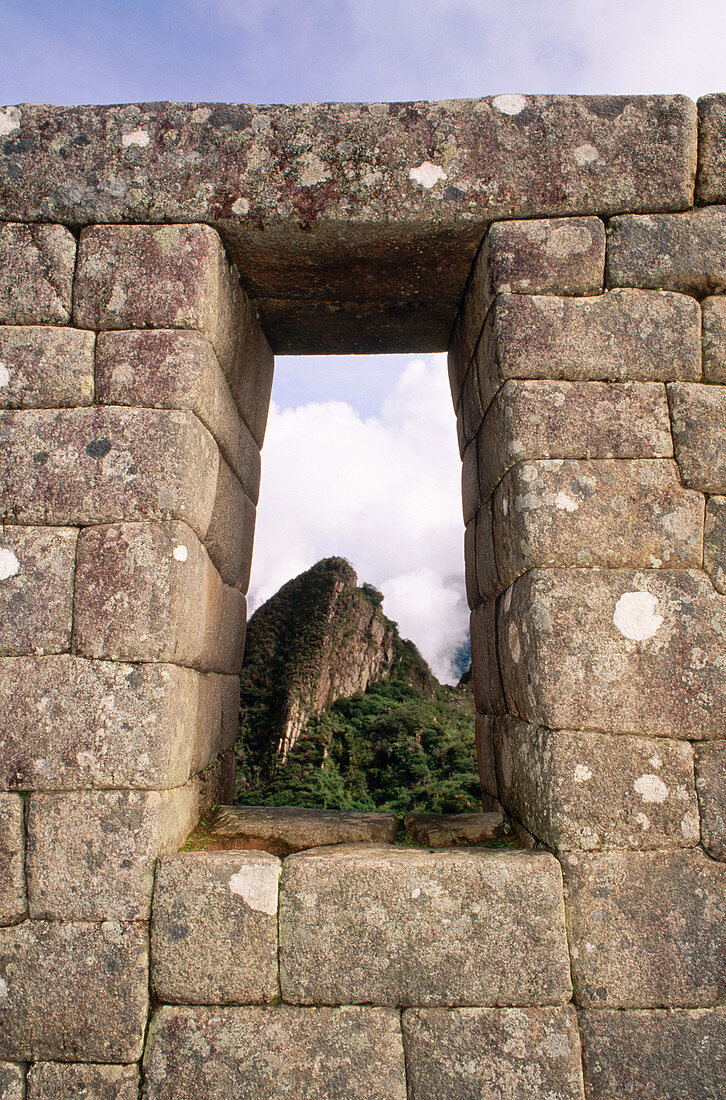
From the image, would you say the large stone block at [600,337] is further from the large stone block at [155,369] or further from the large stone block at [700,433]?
the large stone block at [155,369]

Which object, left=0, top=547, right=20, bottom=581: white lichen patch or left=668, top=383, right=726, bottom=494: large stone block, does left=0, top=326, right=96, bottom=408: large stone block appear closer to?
left=0, top=547, right=20, bottom=581: white lichen patch

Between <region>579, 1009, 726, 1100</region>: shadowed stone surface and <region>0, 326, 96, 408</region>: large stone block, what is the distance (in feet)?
9.98

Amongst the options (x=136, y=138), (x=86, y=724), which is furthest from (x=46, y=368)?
(x=86, y=724)

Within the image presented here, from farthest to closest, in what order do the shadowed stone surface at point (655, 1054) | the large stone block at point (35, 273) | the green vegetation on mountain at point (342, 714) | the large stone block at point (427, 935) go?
the green vegetation on mountain at point (342, 714) < the large stone block at point (35, 273) < the large stone block at point (427, 935) < the shadowed stone surface at point (655, 1054)

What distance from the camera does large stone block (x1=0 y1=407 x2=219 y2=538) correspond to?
8.42 feet

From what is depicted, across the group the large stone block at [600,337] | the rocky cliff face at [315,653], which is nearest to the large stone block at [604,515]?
the large stone block at [600,337]

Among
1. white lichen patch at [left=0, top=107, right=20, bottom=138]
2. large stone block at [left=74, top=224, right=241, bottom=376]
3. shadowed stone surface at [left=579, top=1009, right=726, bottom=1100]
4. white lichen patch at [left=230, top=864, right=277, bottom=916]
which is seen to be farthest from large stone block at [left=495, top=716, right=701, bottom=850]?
white lichen patch at [left=0, top=107, right=20, bottom=138]

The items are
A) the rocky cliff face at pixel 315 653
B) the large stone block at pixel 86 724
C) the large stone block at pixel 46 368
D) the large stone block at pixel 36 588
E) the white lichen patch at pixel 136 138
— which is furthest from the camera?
the rocky cliff face at pixel 315 653

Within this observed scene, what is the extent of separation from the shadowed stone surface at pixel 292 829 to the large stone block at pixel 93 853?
0.46m

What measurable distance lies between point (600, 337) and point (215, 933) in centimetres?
277

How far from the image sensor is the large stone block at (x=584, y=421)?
103 inches

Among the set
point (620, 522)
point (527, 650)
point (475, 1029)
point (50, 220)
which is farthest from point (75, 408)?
point (475, 1029)

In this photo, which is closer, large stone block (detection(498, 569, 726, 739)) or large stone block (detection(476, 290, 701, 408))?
large stone block (detection(498, 569, 726, 739))

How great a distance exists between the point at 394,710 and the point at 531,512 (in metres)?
3.05
